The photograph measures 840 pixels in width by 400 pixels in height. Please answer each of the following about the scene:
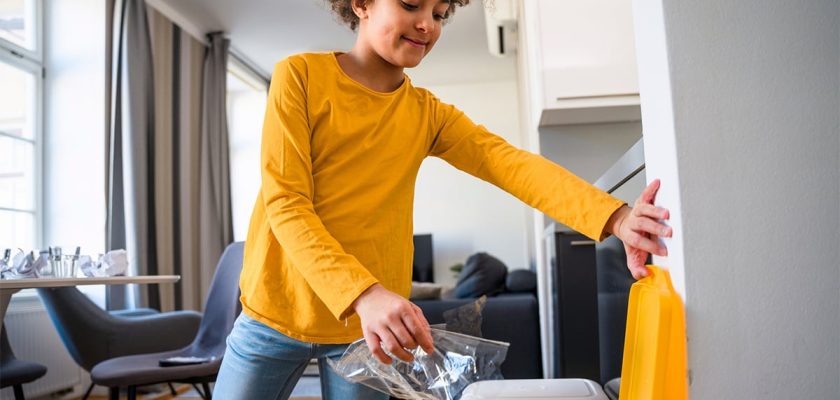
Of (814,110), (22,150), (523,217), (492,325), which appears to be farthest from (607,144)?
(523,217)

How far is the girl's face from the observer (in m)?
1.00

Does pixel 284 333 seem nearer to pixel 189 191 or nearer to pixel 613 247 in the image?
pixel 613 247

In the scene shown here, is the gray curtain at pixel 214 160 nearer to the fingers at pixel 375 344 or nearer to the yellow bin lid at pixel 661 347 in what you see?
the fingers at pixel 375 344

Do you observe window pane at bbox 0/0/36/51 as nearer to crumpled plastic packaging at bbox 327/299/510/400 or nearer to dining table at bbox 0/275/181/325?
dining table at bbox 0/275/181/325

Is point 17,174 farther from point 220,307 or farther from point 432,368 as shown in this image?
point 432,368

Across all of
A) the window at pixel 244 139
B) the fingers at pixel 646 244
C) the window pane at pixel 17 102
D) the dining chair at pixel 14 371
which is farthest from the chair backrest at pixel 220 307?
the window at pixel 244 139

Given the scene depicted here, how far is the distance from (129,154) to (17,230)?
2.60ft

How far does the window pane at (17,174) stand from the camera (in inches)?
159

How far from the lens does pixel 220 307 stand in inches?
113

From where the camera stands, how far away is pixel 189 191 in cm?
549

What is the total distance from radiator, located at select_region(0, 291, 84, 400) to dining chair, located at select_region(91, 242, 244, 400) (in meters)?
1.50

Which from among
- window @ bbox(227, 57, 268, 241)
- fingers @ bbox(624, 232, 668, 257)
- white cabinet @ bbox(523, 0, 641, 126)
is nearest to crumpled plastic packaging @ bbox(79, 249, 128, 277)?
white cabinet @ bbox(523, 0, 641, 126)

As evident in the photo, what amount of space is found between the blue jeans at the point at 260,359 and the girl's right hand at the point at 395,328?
0.34 meters

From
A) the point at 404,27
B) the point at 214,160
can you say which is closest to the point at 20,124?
the point at 214,160
